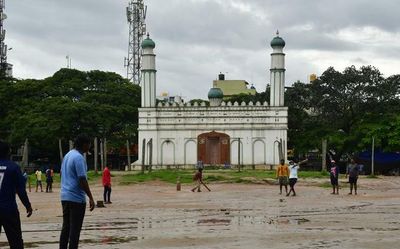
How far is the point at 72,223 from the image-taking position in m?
10.2

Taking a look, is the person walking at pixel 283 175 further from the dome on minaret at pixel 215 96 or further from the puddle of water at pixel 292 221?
the dome on minaret at pixel 215 96

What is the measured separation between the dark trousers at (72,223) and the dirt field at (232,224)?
183 centimetres

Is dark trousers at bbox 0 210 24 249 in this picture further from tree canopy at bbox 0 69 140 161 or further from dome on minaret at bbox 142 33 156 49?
dome on minaret at bbox 142 33 156 49

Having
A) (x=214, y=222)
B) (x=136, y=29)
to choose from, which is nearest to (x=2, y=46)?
(x=136, y=29)

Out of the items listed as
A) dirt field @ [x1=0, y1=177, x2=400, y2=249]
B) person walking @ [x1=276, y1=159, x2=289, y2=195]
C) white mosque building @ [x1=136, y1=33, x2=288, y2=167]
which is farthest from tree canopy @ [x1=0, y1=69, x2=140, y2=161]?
dirt field @ [x1=0, y1=177, x2=400, y2=249]

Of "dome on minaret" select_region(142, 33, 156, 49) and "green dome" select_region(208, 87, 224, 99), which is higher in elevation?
"dome on minaret" select_region(142, 33, 156, 49)

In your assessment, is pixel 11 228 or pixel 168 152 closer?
pixel 11 228

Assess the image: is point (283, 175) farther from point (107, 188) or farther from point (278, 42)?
point (278, 42)

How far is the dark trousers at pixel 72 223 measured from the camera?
10125mm

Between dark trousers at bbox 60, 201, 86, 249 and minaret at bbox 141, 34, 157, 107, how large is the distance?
52.4 m

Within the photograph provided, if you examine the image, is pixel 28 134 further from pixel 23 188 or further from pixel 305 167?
pixel 23 188

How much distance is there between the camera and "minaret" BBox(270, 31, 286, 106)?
61.5m

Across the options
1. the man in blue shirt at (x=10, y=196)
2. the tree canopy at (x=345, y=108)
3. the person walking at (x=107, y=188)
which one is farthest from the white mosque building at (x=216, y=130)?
the man in blue shirt at (x=10, y=196)

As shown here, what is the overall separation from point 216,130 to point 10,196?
5202 cm
